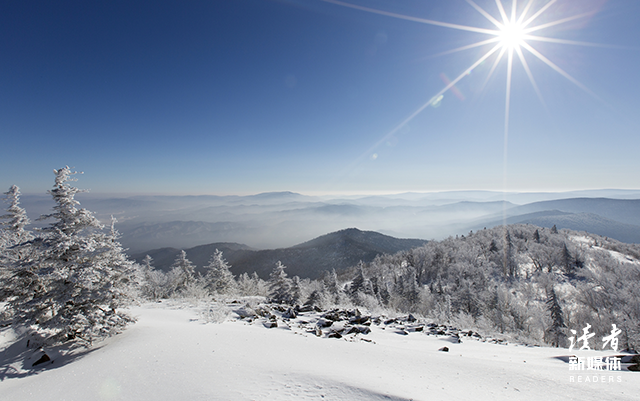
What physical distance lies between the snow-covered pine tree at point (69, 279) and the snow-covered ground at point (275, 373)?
3.02 ft

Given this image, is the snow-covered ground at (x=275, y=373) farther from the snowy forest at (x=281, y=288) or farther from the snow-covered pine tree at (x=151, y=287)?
the snow-covered pine tree at (x=151, y=287)

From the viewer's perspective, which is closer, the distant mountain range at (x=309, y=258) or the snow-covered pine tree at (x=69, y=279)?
the snow-covered pine tree at (x=69, y=279)

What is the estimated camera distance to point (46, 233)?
9.53m

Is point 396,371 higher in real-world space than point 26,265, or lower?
lower

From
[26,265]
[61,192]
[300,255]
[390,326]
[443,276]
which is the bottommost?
[300,255]

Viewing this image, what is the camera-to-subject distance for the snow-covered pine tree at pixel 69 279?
8.86 metres

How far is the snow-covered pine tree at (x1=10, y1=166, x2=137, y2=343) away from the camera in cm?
886

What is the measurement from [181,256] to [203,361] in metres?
43.8

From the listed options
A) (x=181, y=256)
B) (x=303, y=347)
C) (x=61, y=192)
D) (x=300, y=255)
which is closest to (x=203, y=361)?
(x=303, y=347)

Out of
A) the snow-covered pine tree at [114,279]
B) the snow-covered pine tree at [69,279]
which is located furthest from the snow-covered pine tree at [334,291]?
the snow-covered pine tree at [69,279]

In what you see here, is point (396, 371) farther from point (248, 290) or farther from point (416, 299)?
point (248, 290)

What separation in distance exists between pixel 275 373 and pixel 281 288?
31.4 meters

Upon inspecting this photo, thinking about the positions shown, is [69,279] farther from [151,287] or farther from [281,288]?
[151,287]

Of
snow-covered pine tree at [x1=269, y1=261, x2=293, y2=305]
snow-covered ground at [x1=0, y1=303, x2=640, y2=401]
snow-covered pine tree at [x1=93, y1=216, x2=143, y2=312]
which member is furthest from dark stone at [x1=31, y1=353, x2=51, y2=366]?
snow-covered pine tree at [x1=269, y1=261, x2=293, y2=305]
